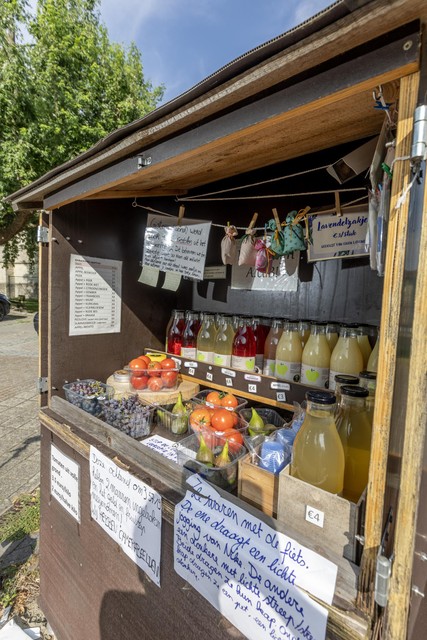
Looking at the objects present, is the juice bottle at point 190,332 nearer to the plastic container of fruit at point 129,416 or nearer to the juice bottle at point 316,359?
the plastic container of fruit at point 129,416

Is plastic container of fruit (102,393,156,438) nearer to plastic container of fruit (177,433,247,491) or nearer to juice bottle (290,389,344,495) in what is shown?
plastic container of fruit (177,433,247,491)

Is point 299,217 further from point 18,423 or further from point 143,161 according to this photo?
point 18,423

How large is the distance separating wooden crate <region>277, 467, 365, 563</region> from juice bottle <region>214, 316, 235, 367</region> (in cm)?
96

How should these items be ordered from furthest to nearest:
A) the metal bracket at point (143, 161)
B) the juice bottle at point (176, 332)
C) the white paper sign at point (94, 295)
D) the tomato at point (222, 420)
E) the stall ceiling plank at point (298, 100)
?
the juice bottle at point (176, 332), the white paper sign at point (94, 295), the tomato at point (222, 420), the metal bracket at point (143, 161), the stall ceiling plank at point (298, 100)

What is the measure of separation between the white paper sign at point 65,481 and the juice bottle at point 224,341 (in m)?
0.89

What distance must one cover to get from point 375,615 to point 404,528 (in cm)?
26

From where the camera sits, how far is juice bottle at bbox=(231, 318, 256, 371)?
1.76 m

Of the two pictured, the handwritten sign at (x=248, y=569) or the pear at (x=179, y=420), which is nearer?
the handwritten sign at (x=248, y=569)

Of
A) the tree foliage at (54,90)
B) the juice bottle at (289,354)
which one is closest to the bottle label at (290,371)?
the juice bottle at (289,354)

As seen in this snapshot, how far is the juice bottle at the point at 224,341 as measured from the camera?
1.88 metres

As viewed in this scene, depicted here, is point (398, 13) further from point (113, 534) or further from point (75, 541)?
point (75, 541)

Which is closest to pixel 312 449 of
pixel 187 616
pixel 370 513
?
pixel 370 513

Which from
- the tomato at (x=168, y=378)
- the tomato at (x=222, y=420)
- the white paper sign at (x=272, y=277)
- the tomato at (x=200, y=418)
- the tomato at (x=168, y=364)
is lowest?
the tomato at (x=200, y=418)

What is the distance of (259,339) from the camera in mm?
1854
